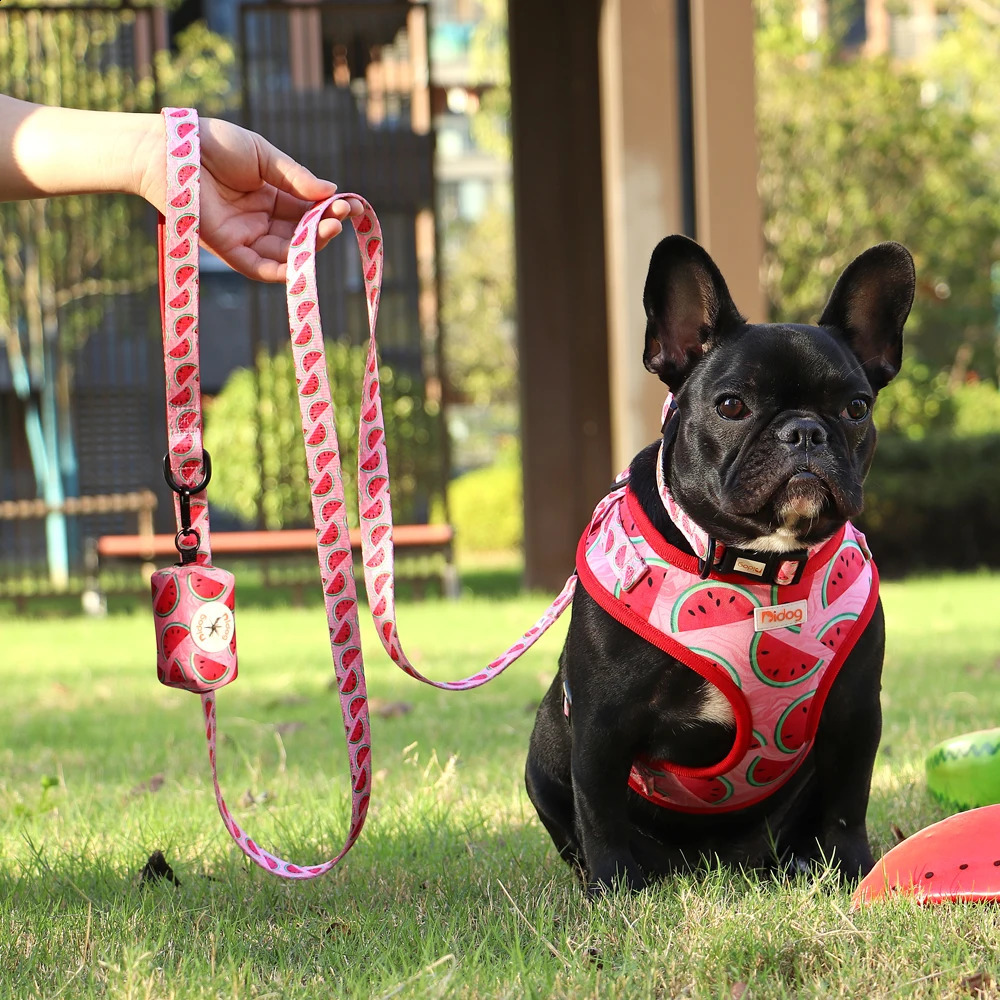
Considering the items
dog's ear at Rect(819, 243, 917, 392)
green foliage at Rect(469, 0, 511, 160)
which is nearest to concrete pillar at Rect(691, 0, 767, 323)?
dog's ear at Rect(819, 243, 917, 392)

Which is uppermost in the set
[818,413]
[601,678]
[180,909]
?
[818,413]

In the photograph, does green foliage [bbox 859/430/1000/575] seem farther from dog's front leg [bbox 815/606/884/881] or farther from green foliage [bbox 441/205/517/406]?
green foliage [bbox 441/205/517/406]

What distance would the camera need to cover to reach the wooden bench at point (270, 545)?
1009 cm

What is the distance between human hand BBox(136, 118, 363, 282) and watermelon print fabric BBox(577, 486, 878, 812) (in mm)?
839

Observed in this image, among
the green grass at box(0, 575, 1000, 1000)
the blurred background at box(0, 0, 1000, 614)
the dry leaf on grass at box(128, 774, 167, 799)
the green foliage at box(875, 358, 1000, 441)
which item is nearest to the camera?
the green grass at box(0, 575, 1000, 1000)

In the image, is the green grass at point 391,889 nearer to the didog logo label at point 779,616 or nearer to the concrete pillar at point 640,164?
the didog logo label at point 779,616

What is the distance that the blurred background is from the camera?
7996 mm

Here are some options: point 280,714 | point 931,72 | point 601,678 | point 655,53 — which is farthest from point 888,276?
point 931,72

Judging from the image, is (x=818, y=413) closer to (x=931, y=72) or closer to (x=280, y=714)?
(x=280, y=714)

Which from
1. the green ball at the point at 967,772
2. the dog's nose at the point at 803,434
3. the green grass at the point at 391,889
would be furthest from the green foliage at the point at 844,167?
the dog's nose at the point at 803,434

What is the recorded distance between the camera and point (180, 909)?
8.11 feet

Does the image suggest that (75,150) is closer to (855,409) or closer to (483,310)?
(855,409)

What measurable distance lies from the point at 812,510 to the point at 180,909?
1373 millimetres

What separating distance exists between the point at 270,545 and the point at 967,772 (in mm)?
7569
